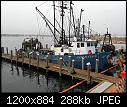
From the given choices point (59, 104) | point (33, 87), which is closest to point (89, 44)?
point (33, 87)

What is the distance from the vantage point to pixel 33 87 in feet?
72.0

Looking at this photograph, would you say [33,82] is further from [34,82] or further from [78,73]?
[78,73]

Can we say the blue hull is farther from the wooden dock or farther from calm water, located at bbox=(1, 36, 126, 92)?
calm water, located at bbox=(1, 36, 126, 92)

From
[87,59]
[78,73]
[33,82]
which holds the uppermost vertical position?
[87,59]

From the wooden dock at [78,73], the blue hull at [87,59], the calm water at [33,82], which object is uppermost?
the blue hull at [87,59]

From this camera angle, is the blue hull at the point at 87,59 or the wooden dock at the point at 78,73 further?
the blue hull at the point at 87,59

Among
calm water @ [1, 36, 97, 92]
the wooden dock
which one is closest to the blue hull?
the wooden dock

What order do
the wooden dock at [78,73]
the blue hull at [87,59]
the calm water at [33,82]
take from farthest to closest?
the blue hull at [87,59], the calm water at [33,82], the wooden dock at [78,73]

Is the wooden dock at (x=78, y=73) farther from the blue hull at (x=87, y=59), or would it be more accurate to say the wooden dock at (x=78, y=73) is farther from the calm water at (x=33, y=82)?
the blue hull at (x=87, y=59)

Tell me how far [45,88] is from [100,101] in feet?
33.9

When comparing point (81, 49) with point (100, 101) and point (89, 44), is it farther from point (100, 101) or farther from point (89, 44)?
point (100, 101)

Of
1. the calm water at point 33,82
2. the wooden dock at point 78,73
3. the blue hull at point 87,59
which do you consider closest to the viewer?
the wooden dock at point 78,73

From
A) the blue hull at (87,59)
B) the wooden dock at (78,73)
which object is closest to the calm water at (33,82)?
the wooden dock at (78,73)

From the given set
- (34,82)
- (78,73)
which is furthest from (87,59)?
(34,82)
